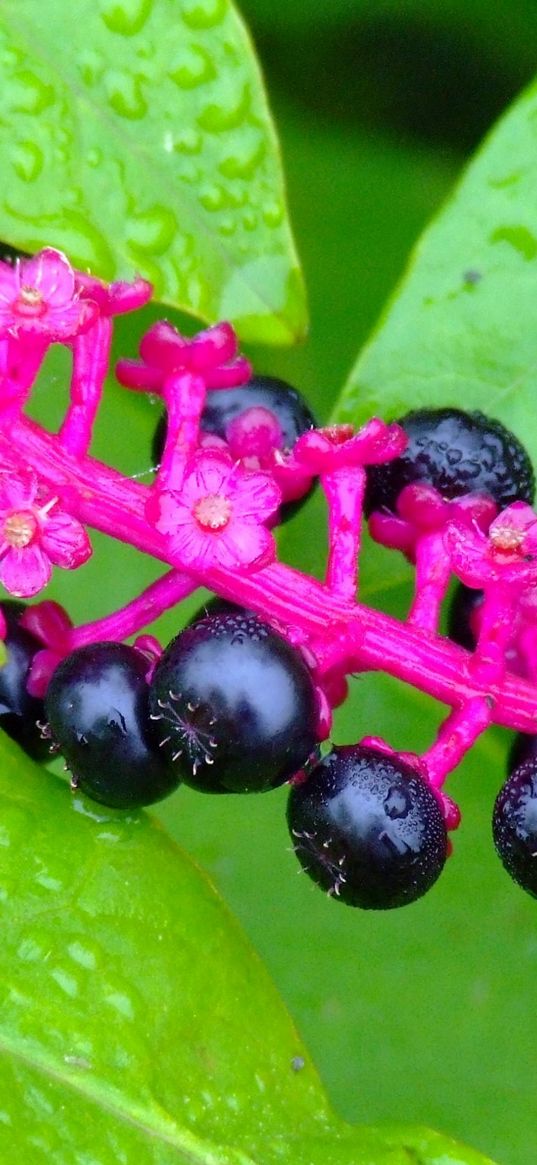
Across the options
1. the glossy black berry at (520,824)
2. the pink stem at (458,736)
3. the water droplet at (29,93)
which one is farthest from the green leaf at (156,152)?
the glossy black berry at (520,824)

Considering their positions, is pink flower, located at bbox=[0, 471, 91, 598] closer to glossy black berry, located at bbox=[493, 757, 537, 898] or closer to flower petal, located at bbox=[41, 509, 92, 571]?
flower petal, located at bbox=[41, 509, 92, 571]

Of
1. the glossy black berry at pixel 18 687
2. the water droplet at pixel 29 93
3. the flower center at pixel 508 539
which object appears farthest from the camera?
the water droplet at pixel 29 93

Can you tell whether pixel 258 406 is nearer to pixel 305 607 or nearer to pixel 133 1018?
pixel 305 607

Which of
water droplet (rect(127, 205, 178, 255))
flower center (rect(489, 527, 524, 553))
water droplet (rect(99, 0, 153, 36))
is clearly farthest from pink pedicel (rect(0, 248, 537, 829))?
water droplet (rect(99, 0, 153, 36))

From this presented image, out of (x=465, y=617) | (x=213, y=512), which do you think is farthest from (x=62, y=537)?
(x=465, y=617)

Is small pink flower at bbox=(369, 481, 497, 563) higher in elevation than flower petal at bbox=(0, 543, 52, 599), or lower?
higher

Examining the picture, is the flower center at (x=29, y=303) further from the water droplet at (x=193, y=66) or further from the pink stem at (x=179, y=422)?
the water droplet at (x=193, y=66)

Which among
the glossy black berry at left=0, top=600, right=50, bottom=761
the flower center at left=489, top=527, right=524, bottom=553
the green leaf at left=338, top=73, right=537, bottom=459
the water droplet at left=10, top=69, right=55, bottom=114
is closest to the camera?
the flower center at left=489, top=527, right=524, bottom=553

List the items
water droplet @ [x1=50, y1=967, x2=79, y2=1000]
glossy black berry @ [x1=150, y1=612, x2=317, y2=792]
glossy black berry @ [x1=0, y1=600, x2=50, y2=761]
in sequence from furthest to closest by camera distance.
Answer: glossy black berry @ [x1=0, y1=600, x2=50, y2=761] < water droplet @ [x1=50, y1=967, x2=79, y2=1000] < glossy black berry @ [x1=150, y1=612, x2=317, y2=792]
